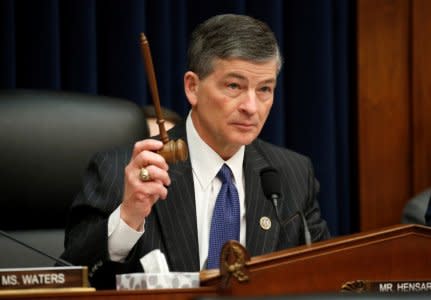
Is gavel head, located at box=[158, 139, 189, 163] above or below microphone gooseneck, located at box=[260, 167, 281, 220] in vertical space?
above

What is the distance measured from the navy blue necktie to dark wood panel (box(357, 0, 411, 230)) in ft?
5.56

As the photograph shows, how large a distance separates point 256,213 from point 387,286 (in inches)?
29.4

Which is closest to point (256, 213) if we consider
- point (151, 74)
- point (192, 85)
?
point (192, 85)

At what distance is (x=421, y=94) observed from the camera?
4141 mm

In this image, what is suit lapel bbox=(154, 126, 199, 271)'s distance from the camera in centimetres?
237

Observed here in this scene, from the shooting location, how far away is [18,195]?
8.47 feet

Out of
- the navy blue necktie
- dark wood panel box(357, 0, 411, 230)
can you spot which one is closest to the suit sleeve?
the navy blue necktie

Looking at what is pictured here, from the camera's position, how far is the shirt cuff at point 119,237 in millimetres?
2129

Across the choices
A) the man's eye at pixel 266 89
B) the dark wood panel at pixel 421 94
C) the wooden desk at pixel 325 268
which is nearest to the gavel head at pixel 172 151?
the wooden desk at pixel 325 268

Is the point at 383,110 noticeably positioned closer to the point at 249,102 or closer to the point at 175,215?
the point at 249,102

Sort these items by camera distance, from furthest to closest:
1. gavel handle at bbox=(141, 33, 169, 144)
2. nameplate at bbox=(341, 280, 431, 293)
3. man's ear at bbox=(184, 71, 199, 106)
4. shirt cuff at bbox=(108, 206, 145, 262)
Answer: man's ear at bbox=(184, 71, 199, 106) → shirt cuff at bbox=(108, 206, 145, 262) → gavel handle at bbox=(141, 33, 169, 144) → nameplate at bbox=(341, 280, 431, 293)

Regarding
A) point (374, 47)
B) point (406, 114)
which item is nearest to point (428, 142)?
point (406, 114)

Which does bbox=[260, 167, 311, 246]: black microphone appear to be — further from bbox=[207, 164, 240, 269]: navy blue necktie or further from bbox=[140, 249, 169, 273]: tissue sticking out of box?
bbox=[140, 249, 169, 273]: tissue sticking out of box

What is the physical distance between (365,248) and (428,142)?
8.09 feet
